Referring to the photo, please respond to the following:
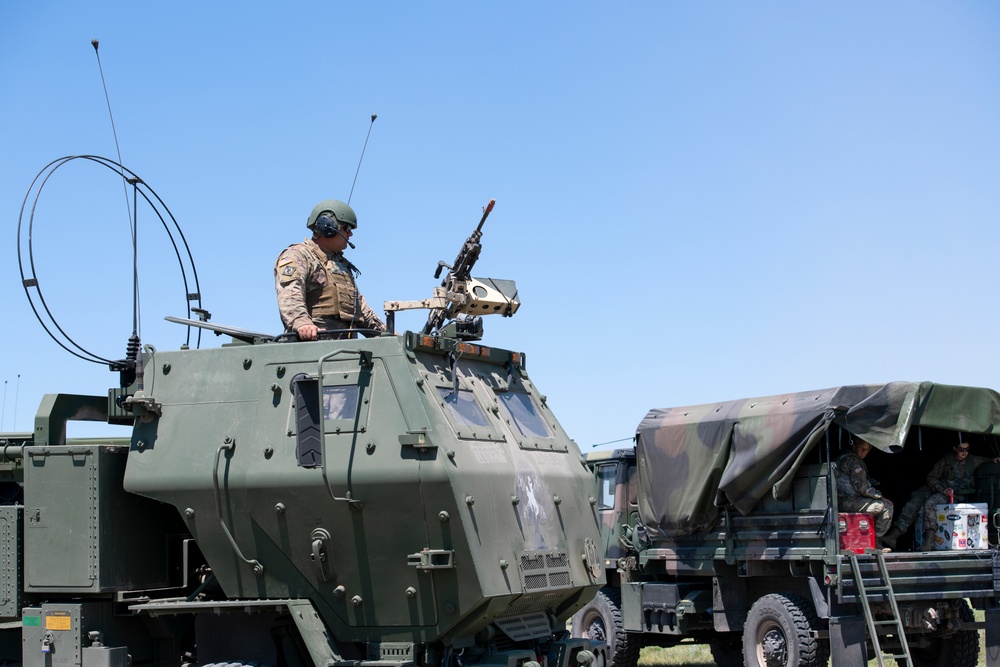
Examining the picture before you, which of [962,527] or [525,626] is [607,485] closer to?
[962,527]

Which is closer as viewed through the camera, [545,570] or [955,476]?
[545,570]

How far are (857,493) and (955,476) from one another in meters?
1.53

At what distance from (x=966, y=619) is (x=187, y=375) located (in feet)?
27.6

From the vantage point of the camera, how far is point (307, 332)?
9703 millimetres

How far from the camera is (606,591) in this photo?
53.6ft

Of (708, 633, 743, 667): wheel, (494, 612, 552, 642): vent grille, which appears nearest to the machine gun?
(494, 612, 552, 642): vent grille

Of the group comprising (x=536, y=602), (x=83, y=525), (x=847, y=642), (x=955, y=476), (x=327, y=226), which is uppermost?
(x=327, y=226)

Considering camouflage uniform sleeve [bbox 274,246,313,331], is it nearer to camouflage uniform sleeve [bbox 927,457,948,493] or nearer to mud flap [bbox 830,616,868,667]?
mud flap [bbox 830,616,868,667]

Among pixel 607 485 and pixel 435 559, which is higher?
pixel 607 485

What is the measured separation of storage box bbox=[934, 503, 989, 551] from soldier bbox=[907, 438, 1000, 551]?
206 mm

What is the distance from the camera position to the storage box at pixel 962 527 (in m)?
13.9

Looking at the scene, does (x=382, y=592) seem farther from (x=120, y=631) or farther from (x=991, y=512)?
(x=991, y=512)

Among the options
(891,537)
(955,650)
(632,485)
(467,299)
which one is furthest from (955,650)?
(467,299)

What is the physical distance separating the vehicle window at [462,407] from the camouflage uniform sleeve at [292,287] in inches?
47.0
